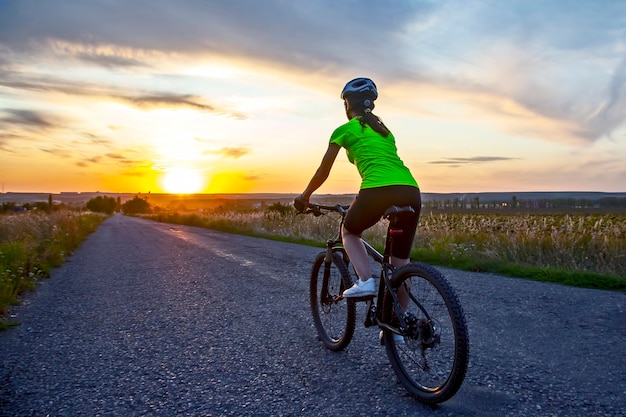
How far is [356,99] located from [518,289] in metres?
5.24

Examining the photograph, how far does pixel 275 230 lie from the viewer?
2362 cm

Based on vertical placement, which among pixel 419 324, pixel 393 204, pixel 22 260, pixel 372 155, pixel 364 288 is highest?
pixel 372 155

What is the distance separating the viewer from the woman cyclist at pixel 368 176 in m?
3.71

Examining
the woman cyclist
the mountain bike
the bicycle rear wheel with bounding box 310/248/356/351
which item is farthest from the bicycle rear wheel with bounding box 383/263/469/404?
the bicycle rear wheel with bounding box 310/248/356/351

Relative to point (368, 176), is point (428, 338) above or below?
below

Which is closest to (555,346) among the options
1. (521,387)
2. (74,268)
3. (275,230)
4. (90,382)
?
(521,387)

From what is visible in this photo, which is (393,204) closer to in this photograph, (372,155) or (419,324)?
(372,155)

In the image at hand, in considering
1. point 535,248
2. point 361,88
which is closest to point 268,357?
point 361,88

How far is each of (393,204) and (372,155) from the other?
1.40 feet

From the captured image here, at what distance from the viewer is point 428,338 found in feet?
11.1

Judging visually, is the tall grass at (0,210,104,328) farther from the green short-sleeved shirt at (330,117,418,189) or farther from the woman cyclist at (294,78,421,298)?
the green short-sleeved shirt at (330,117,418,189)

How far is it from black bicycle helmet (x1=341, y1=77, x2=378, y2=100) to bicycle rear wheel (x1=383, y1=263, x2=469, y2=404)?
4.88 feet

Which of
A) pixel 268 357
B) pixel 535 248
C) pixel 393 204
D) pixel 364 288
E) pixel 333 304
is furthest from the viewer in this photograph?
pixel 535 248

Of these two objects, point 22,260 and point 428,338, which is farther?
point 22,260
